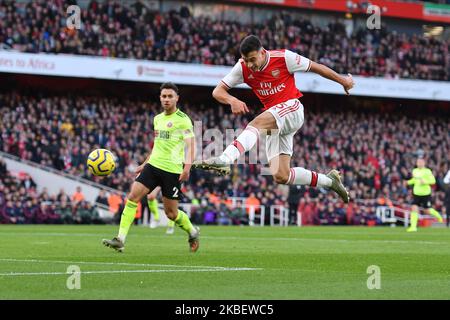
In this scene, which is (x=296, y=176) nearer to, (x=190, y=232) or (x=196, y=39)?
(x=190, y=232)

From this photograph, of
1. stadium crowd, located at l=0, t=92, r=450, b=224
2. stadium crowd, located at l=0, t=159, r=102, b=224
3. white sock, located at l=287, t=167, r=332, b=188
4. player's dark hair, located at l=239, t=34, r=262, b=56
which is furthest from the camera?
stadium crowd, located at l=0, t=92, r=450, b=224

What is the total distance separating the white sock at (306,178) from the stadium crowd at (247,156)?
19.5m

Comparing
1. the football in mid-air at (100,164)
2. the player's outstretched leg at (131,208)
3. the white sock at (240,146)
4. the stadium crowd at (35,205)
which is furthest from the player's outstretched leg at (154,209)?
the white sock at (240,146)

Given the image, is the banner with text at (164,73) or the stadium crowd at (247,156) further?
the banner with text at (164,73)

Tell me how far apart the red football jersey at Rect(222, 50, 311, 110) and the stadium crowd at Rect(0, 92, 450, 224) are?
65.7 feet

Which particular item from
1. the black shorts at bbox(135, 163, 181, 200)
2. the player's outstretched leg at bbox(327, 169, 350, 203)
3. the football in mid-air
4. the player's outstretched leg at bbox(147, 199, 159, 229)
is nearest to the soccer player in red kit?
the player's outstretched leg at bbox(327, 169, 350, 203)

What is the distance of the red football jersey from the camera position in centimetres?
1220

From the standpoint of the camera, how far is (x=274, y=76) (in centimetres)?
1223

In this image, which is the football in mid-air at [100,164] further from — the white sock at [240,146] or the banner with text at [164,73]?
the banner with text at [164,73]

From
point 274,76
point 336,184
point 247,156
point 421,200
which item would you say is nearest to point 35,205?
point 247,156

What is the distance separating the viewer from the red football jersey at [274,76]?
1220 centimetres

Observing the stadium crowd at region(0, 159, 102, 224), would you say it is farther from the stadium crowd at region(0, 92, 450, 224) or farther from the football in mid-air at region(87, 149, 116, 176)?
the football in mid-air at region(87, 149, 116, 176)

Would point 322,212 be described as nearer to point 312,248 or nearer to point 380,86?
point 380,86
